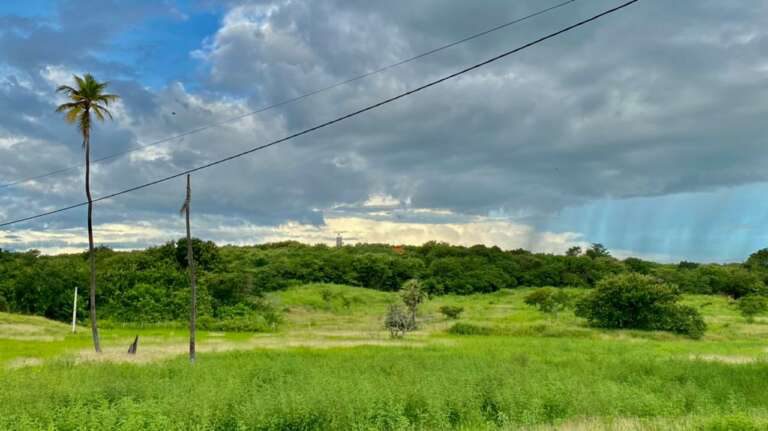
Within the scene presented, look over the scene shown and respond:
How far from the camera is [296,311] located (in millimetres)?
78250

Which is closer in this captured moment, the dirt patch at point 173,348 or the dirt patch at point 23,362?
the dirt patch at point 23,362

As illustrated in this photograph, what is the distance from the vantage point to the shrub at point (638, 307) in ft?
179

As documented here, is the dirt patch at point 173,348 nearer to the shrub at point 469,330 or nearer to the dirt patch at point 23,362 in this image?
the dirt patch at point 23,362

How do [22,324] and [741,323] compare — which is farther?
[741,323]

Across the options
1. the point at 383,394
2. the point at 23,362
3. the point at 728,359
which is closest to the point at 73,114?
the point at 23,362

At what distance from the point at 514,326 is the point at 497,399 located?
4114 cm

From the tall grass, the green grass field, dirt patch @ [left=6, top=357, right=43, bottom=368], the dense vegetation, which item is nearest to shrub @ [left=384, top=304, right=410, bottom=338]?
the dense vegetation

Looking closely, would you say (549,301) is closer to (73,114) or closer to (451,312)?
(451,312)

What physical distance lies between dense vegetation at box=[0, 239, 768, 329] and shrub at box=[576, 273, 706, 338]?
36.6m

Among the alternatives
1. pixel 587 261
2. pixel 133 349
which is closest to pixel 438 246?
pixel 587 261

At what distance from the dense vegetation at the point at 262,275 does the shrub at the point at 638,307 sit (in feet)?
120

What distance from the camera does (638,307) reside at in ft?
187

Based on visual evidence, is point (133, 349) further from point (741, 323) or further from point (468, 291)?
point (468, 291)

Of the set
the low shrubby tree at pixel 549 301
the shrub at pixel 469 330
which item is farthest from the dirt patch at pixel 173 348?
the low shrubby tree at pixel 549 301
